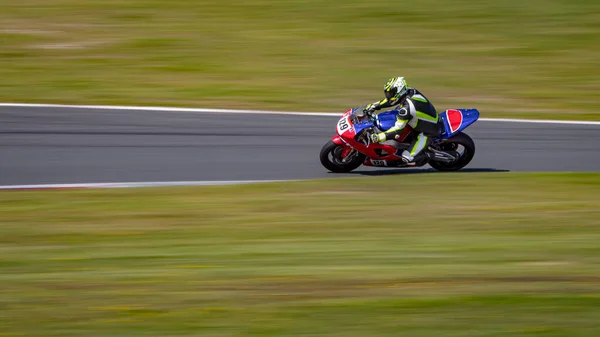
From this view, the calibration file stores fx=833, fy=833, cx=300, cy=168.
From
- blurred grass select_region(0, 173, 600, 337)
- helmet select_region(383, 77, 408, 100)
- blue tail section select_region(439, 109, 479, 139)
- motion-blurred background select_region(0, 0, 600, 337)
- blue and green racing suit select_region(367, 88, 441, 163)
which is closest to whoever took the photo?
blurred grass select_region(0, 173, 600, 337)

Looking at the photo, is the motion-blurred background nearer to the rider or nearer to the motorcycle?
the motorcycle

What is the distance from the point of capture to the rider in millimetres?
A: 12925

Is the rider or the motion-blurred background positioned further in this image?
the rider

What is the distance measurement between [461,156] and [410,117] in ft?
3.78

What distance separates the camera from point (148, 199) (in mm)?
11406

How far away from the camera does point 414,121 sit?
42.8 feet

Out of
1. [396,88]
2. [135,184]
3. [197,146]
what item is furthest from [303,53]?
[135,184]

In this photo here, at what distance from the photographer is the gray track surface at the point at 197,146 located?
13367 millimetres

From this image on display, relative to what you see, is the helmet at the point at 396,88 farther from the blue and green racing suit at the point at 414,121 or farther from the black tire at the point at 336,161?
the black tire at the point at 336,161

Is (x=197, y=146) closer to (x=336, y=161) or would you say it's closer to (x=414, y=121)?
(x=336, y=161)

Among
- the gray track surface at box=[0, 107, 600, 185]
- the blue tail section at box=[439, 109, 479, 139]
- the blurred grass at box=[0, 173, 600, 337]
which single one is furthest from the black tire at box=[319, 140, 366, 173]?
the blue tail section at box=[439, 109, 479, 139]

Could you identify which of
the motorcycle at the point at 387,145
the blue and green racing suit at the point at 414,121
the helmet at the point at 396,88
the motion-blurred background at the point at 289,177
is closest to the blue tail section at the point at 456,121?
the motorcycle at the point at 387,145

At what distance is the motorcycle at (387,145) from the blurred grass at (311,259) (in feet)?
2.06

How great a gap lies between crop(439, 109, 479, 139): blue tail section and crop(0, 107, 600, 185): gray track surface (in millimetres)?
960
